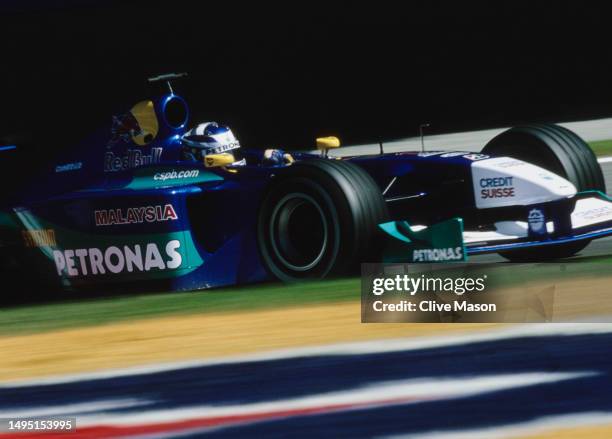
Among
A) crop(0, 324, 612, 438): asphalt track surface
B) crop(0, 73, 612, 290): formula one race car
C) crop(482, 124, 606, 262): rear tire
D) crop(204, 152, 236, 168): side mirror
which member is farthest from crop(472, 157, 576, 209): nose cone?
crop(0, 324, 612, 438): asphalt track surface

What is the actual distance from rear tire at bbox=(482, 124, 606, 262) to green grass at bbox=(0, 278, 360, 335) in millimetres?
1532

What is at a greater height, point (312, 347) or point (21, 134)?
point (21, 134)

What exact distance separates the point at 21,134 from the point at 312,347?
40.1 ft

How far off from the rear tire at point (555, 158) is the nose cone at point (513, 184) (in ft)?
1.41

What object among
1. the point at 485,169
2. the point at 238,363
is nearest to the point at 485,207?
the point at 485,169

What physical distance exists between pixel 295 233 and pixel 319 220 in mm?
199

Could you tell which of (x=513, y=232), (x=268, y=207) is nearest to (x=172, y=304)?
(x=268, y=207)

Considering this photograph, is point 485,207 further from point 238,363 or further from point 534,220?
point 238,363

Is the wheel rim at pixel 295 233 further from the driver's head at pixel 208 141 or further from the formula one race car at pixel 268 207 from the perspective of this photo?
the driver's head at pixel 208 141

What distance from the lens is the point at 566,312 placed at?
17.5 ft

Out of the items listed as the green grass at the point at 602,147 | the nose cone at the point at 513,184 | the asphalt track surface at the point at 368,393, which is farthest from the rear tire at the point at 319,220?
the green grass at the point at 602,147

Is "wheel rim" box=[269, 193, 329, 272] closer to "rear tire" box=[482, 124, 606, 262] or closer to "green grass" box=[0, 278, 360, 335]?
"green grass" box=[0, 278, 360, 335]

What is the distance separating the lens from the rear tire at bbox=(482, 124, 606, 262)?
767 centimetres

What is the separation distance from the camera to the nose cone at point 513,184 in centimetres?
702
